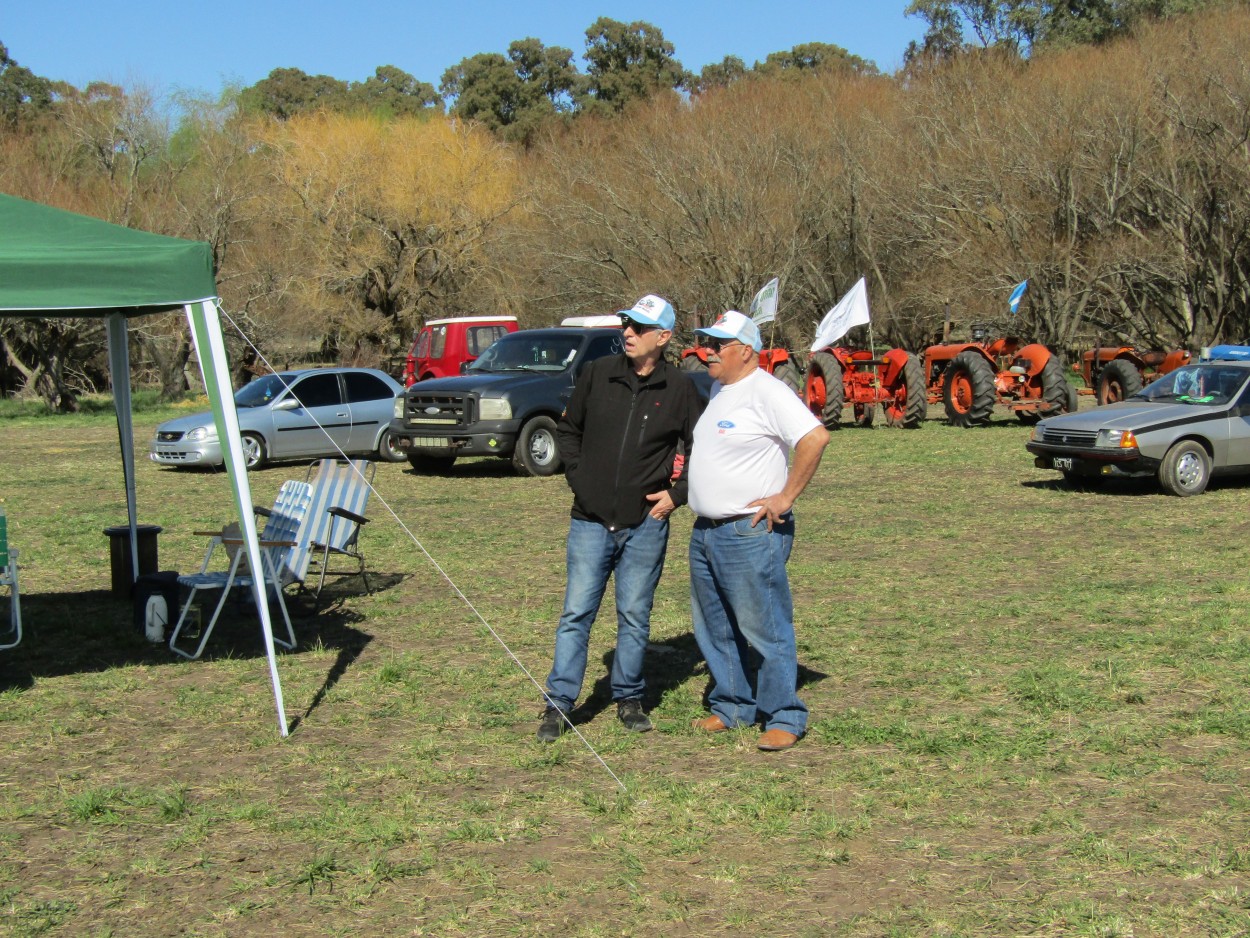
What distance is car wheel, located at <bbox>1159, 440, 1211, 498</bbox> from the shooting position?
541 inches

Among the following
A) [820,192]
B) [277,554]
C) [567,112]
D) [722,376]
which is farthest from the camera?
[567,112]

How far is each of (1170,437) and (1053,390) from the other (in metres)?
7.23

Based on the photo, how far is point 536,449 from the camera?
672 inches

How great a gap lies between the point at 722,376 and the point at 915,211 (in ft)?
103

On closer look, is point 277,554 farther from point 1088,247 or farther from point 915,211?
point 915,211

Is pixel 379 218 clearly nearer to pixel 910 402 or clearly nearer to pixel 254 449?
pixel 910 402

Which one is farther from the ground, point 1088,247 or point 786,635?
point 1088,247

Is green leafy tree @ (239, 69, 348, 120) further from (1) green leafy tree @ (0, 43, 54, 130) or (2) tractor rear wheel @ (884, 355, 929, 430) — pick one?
(2) tractor rear wheel @ (884, 355, 929, 430)

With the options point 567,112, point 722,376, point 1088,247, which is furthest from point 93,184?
point 722,376

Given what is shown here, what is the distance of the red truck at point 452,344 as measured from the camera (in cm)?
2797

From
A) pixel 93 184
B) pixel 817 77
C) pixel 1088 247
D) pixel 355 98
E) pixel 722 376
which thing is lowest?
pixel 722 376

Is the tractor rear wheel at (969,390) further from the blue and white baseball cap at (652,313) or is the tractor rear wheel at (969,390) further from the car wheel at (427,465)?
the blue and white baseball cap at (652,313)

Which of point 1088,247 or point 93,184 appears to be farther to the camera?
point 93,184

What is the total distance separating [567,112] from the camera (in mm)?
64438
